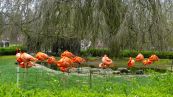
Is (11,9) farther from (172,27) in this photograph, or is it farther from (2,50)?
(2,50)

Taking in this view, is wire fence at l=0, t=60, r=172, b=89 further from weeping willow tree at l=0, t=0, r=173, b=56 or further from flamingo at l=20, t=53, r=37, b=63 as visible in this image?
weeping willow tree at l=0, t=0, r=173, b=56

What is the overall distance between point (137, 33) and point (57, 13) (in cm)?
295

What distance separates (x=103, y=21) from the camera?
14586 mm

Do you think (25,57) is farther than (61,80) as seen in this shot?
No

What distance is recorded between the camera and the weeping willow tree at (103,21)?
14.6 metres

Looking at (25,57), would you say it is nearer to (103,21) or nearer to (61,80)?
(61,80)

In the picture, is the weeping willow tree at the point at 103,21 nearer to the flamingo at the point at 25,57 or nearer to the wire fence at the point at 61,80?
the wire fence at the point at 61,80

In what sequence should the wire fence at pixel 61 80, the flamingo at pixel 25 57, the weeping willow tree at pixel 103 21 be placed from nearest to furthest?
the wire fence at pixel 61 80 → the flamingo at pixel 25 57 → the weeping willow tree at pixel 103 21

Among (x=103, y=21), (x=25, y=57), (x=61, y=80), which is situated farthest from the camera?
(x=103, y=21)

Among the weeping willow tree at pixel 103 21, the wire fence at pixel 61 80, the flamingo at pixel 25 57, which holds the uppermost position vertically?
the weeping willow tree at pixel 103 21

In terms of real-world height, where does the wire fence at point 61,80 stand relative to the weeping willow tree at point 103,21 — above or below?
below

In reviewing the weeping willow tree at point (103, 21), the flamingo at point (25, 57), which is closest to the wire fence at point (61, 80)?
the flamingo at point (25, 57)

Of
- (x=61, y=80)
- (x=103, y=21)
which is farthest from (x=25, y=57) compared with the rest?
(x=103, y=21)

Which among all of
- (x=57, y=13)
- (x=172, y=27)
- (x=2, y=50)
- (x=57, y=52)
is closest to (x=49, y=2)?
(x=57, y=13)
